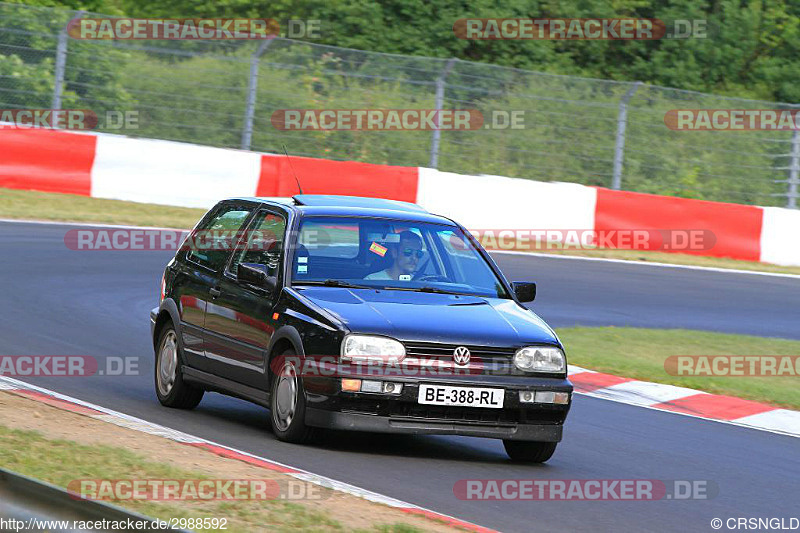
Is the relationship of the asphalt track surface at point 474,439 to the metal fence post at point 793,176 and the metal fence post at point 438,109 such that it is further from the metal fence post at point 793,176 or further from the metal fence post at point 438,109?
the metal fence post at point 438,109

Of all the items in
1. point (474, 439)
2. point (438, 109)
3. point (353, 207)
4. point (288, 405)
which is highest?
point (438, 109)

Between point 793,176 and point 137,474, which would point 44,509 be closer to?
point 137,474

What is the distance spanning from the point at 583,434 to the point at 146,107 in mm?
15021

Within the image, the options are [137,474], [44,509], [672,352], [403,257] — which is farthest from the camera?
[672,352]

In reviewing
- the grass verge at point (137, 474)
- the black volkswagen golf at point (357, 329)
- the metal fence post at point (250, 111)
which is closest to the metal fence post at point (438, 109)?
the metal fence post at point (250, 111)

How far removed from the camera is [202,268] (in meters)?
9.76

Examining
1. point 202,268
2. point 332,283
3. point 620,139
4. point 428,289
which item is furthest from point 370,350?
point 620,139

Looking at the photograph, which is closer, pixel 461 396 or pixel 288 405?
pixel 461 396

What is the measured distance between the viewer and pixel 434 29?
35.3m

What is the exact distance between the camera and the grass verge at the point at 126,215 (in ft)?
66.6

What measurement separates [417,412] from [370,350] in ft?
1.43

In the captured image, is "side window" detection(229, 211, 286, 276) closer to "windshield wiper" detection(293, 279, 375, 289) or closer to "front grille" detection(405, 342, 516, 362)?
"windshield wiper" detection(293, 279, 375, 289)

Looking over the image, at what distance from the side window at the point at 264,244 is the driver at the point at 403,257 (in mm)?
636

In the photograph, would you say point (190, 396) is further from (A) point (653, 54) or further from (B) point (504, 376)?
(A) point (653, 54)
